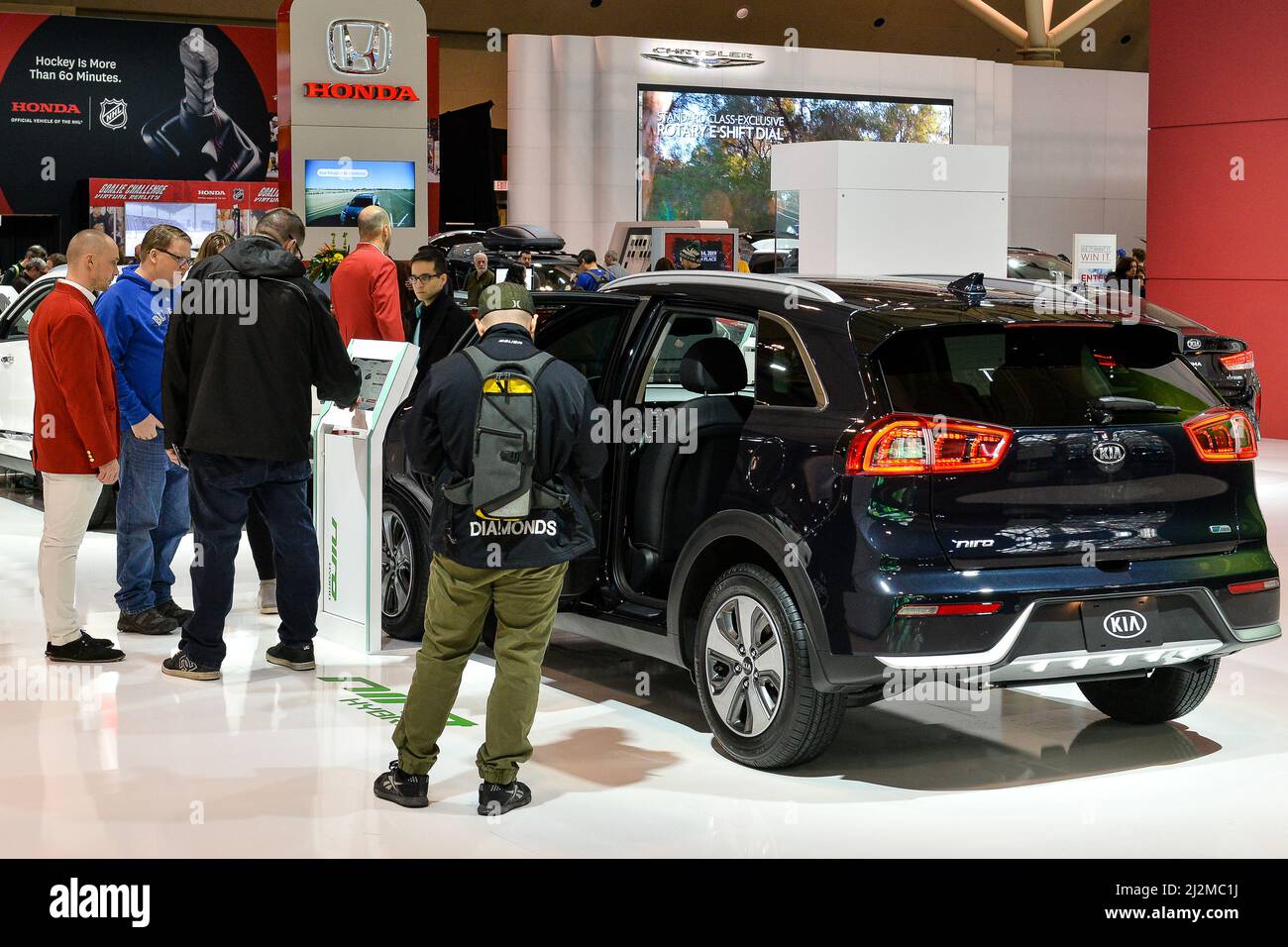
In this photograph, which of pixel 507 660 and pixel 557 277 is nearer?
pixel 507 660

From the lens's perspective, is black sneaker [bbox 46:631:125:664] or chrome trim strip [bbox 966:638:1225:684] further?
black sneaker [bbox 46:631:125:664]

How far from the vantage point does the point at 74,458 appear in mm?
6273

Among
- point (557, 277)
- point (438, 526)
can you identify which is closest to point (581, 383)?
point (438, 526)

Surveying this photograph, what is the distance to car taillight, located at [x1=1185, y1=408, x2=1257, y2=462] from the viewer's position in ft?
15.7

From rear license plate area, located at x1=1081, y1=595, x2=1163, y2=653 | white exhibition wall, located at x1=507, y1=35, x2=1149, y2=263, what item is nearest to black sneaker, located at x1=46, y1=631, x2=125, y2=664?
rear license plate area, located at x1=1081, y1=595, x2=1163, y2=653

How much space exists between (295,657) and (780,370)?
2.49 m

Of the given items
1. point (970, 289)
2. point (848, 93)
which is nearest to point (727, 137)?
point (848, 93)

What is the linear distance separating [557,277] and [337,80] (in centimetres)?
306

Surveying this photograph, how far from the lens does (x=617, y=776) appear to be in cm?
491

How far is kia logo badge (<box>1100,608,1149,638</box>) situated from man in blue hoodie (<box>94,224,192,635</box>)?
3948 mm

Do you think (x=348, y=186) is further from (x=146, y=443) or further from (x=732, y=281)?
(x=732, y=281)

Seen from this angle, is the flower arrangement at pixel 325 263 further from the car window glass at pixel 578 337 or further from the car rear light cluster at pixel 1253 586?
the car rear light cluster at pixel 1253 586

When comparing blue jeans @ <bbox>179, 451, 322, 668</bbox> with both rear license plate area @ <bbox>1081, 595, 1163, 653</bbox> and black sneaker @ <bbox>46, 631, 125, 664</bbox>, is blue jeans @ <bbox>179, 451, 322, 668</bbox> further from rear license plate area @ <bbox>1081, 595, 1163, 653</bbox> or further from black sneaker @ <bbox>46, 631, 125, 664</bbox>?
rear license plate area @ <bbox>1081, 595, 1163, 653</bbox>

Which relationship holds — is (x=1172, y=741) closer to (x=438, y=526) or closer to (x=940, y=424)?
(x=940, y=424)
